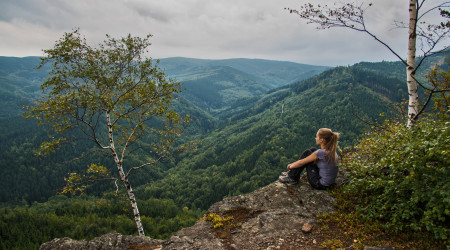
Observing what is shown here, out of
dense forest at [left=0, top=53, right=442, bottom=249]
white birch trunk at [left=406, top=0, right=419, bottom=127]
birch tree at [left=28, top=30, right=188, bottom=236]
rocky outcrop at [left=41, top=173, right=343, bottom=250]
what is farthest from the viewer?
dense forest at [left=0, top=53, right=442, bottom=249]

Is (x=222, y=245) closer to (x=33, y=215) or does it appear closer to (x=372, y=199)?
(x=372, y=199)

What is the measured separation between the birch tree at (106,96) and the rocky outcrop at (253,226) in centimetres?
642

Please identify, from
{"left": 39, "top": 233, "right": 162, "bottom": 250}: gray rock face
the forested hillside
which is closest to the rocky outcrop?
{"left": 39, "top": 233, "right": 162, "bottom": 250}: gray rock face

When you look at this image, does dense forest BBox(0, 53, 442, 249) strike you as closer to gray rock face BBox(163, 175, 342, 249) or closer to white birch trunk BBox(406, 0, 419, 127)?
gray rock face BBox(163, 175, 342, 249)

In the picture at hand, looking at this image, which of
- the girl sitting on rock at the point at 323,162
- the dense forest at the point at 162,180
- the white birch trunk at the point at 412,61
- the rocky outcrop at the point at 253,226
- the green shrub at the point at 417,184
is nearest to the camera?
the green shrub at the point at 417,184

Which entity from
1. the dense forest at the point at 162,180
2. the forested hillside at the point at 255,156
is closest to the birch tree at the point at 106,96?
the dense forest at the point at 162,180

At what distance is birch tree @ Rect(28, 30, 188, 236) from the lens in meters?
13.5

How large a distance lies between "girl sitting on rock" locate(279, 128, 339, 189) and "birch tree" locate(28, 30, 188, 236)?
34.8ft

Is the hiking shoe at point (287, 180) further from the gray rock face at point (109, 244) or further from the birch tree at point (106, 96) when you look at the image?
the birch tree at point (106, 96)

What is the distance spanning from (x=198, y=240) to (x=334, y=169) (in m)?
5.63

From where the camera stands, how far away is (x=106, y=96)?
1466 cm

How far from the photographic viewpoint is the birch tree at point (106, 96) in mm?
13453

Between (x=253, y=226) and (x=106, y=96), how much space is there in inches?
503

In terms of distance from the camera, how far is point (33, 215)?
7012cm
